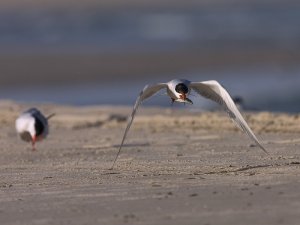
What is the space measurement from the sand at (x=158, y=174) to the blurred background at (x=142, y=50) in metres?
6.50

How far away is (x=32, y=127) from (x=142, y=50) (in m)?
17.1

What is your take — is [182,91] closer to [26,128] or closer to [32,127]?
[32,127]

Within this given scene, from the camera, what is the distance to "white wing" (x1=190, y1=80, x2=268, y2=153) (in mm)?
12948

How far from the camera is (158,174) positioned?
1207cm

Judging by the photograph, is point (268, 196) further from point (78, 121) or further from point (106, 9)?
point (106, 9)

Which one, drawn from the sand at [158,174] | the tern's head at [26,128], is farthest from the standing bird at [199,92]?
the tern's head at [26,128]

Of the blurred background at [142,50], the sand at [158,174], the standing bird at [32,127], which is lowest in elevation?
the sand at [158,174]

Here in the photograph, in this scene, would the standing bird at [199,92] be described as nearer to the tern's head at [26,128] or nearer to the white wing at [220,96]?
the white wing at [220,96]

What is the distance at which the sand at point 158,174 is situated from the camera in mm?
9438

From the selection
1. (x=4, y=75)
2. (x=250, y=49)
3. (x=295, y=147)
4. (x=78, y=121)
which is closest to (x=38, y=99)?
A: (x=4, y=75)

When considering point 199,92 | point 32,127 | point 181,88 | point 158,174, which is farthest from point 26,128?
point 158,174

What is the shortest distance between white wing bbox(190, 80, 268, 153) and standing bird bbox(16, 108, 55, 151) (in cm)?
454

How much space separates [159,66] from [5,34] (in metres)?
8.10

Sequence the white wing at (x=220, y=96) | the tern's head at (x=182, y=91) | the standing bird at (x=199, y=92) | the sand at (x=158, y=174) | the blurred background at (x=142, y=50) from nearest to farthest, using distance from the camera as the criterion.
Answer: the sand at (x=158, y=174) → the white wing at (x=220, y=96) → the standing bird at (x=199, y=92) → the tern's head at (x=182, y=91) → the blurred background at (x=142, y=50)
